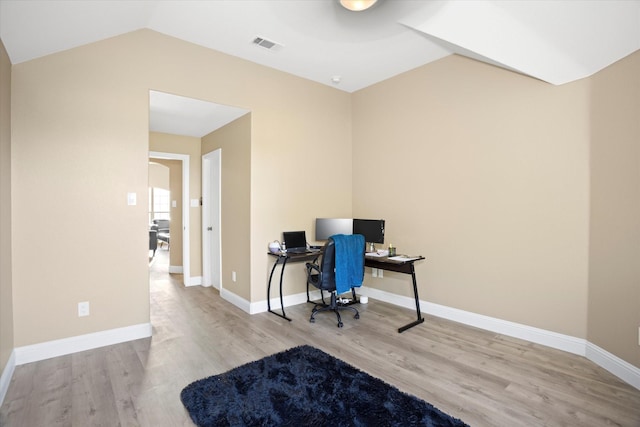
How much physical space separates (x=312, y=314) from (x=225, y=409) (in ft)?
5.57

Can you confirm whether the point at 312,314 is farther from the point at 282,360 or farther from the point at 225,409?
the point at 225,409

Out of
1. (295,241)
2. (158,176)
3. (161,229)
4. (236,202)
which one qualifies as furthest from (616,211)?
(158,176)

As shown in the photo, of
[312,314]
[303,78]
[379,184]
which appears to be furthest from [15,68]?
[379,184]

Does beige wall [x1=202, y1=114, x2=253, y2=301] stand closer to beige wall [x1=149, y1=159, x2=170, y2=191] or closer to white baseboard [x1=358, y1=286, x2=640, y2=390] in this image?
white baseboard [x1=358, y1=286, x2=640, y2=390]

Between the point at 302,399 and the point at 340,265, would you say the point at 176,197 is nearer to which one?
the point at 340,265

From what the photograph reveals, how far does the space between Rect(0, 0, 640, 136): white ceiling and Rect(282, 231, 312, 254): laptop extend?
2.17 metres

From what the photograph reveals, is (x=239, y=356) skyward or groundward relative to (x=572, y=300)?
groundward

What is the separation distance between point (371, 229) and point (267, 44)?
249 cm

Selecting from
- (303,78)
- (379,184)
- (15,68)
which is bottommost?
(379,184)

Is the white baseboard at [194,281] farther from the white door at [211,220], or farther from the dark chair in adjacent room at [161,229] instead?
the dark chair in adjacent room at [161,229]

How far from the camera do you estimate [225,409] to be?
2070 mm

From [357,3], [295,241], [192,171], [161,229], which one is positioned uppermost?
[357,3]

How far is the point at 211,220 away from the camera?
17.0 feet

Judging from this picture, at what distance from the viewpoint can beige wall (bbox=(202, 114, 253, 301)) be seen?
405cm
